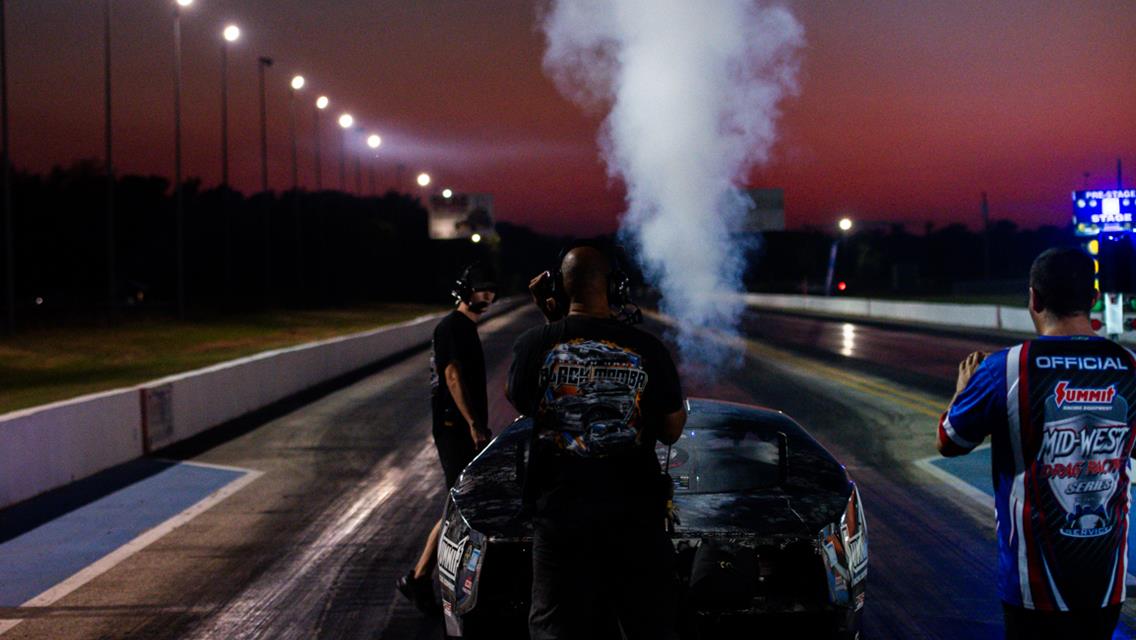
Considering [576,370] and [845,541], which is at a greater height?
[576,370]

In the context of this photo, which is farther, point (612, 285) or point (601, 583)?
point (612, 285)

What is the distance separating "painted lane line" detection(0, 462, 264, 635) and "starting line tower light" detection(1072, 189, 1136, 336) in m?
6.86

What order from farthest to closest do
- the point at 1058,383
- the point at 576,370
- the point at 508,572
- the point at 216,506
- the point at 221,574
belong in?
the point at 216,506
the point at 221,574
the point at 508,572
the point at 576,370
the point at 1058,383

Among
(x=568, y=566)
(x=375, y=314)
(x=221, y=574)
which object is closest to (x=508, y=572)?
(x=568, y=566)

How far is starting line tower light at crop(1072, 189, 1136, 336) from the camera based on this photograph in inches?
562

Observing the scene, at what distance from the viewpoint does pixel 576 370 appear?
3826mm

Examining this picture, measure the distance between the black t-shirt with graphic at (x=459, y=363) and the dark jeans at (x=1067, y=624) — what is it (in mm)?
3453

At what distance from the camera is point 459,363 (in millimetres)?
6566

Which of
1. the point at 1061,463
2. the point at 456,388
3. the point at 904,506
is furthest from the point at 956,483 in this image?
the point at 1061,463

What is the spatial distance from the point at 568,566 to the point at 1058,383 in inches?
61.9

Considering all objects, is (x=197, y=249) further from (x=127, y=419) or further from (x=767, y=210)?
(x=127, y=419)

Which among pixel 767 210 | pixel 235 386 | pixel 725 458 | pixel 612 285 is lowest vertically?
pixel 235 386

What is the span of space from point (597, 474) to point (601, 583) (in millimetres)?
338

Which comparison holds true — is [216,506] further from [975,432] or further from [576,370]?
[975,432]
